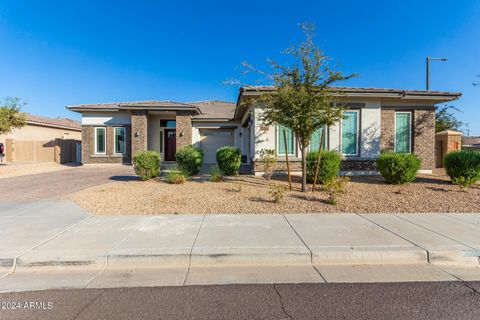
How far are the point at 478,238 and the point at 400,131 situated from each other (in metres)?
9.01

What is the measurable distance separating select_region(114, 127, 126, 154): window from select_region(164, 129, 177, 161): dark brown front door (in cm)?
309

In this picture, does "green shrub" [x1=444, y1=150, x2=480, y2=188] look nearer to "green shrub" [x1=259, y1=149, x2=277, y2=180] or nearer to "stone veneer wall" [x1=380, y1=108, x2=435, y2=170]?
"stone veneer wall" [x1=380, y1=108, x2=435, y2=170]

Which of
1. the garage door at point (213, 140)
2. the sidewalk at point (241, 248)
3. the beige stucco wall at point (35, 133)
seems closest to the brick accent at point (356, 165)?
the sidewalk at point (241, 248)

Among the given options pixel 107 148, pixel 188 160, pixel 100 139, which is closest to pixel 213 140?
pixel 107 148

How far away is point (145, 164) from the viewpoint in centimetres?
1012

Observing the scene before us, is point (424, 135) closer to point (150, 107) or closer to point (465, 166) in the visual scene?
point (465, 166)

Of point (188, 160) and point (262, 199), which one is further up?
point (188, 160)

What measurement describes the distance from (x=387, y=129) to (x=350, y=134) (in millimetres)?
2019

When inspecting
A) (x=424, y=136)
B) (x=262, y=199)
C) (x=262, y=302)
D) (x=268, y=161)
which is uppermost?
(x=424, y=136)

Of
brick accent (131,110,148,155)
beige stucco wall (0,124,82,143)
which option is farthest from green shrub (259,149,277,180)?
beige stucco wall (0,124,82,143)

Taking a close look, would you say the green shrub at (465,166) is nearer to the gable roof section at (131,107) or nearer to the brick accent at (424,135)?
the brick accent at (424,135)

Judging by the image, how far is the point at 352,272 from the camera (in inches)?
137

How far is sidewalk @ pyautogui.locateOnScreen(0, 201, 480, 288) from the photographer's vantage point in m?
3.53

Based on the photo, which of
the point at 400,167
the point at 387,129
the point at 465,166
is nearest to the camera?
the point at 465,166
